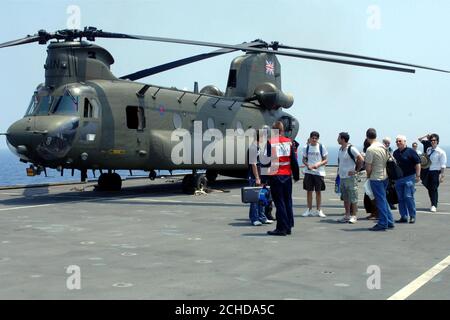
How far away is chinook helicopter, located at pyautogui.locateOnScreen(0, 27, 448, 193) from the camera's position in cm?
1448

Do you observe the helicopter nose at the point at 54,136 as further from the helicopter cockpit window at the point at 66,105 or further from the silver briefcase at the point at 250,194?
the silver briefcase at the point at 250,194

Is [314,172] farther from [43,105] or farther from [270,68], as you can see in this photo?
[270,68]

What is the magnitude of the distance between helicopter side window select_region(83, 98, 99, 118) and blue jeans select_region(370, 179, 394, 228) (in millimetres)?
8180

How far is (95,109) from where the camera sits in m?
15.5

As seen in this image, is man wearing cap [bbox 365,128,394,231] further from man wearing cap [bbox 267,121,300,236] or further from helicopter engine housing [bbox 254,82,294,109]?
helicopter engine housing [bbox 254,82,294,109]

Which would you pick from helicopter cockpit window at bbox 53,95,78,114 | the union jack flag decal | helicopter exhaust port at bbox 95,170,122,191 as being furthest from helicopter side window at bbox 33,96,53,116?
the union jack flag decal

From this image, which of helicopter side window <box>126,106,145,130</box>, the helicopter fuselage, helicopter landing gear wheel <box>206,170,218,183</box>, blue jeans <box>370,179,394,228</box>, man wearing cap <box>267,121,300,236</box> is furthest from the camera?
helicopter landing gear wheel <box>206,170,218,183</box>

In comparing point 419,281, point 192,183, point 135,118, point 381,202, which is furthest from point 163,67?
point 419,281

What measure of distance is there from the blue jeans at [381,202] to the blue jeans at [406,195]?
89cm

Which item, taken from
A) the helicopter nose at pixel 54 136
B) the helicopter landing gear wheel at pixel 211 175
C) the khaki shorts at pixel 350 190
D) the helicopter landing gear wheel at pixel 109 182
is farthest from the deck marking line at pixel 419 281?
the helicopter landing gear wheel at pixel 211 175

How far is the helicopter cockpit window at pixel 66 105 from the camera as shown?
49.2 feet

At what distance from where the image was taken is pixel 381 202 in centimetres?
1009
